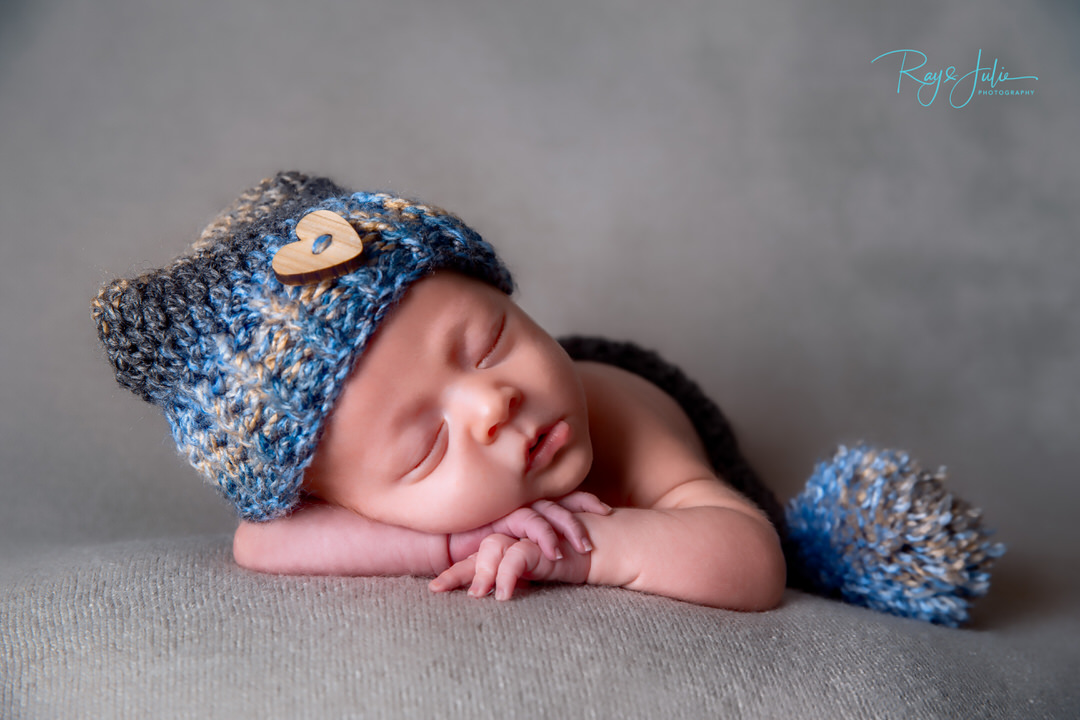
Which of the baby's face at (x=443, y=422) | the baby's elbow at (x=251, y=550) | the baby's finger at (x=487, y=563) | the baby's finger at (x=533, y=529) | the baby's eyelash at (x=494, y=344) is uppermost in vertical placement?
the baby's eyelash at (x=494, y=344)

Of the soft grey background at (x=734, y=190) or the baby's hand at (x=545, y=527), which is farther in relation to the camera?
the soft grey background at (x=734, y=190)

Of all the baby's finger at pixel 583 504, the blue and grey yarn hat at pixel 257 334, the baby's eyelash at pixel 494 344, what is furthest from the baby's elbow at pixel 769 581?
the blue and grey yarn hat at pixel 257 334

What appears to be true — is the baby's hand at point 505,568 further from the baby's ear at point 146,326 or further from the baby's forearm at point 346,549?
the baby's ear at point 146,326

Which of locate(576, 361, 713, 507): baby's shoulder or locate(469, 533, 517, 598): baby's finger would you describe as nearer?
locate(469, 533, 517, 598): baby's finger

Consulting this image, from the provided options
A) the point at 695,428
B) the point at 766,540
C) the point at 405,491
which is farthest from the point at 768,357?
the point at 405,491

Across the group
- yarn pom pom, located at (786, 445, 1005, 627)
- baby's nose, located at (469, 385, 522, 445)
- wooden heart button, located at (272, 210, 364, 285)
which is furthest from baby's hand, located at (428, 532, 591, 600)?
yarn pom pom, located at (786, 445, 1005, 627)

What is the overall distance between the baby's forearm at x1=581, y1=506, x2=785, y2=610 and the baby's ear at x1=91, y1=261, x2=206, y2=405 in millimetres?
568

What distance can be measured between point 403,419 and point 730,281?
1.48 metres

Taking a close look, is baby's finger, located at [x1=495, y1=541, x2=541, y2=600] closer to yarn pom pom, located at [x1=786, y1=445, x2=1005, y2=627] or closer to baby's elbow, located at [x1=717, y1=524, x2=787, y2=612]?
baby's elbow, located at [x1=717, y1=524, x2=787, y2=612]

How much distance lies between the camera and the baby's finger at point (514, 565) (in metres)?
1.03

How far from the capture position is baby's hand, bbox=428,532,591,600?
1036 mm
